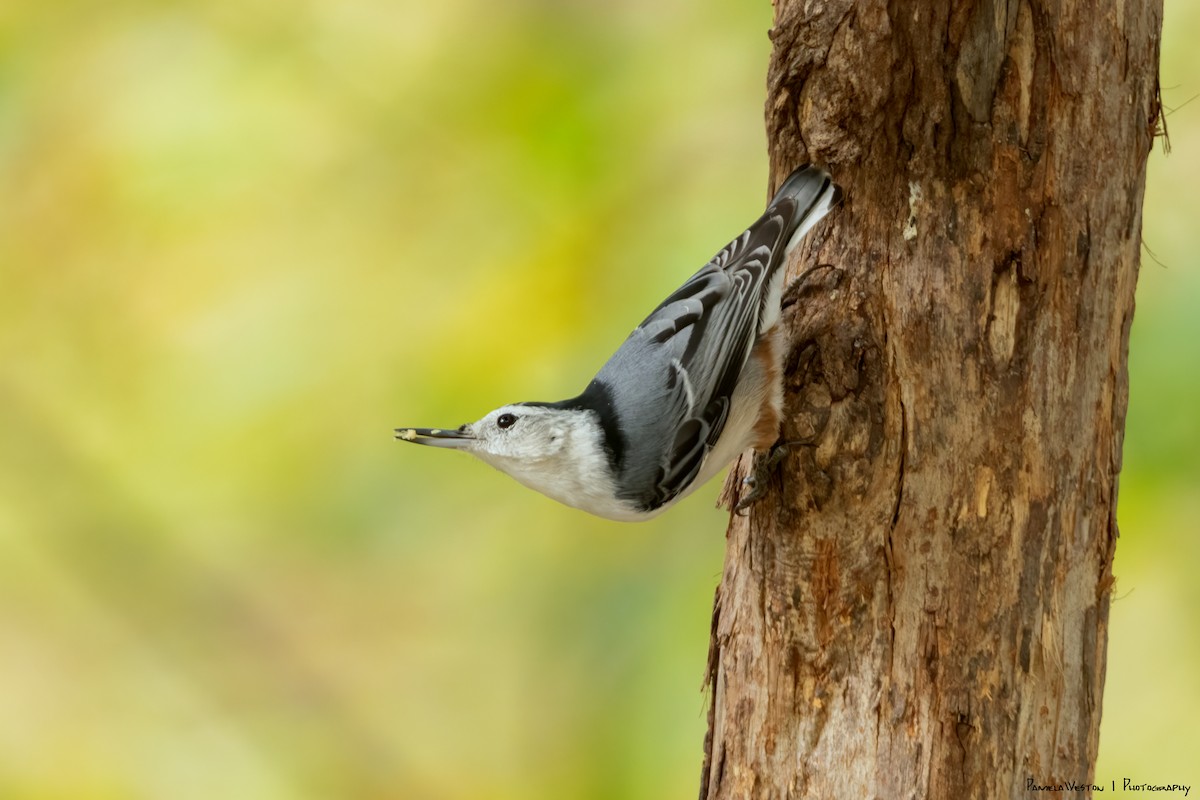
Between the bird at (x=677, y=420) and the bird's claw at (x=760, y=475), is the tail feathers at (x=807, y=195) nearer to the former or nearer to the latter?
the bird at (x=677, y=420)

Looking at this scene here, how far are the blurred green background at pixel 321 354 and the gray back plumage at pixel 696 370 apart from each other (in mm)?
815

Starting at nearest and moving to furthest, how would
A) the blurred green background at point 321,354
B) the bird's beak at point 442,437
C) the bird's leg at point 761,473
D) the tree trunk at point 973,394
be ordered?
the tree trunk at point 973,394 < the bird's leg at point 761,473 < the bird's beak at point 442,437 < the blurred green background at point 321,354

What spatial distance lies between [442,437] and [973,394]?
939mm

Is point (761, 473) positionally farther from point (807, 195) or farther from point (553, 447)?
point (807, 195)

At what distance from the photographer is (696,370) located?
2010mm

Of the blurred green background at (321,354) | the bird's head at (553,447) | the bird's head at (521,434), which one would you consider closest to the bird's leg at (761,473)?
the bird's head at (553,447)

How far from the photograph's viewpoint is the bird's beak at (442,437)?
1.99m

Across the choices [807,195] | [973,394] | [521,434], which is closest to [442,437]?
[521,434]

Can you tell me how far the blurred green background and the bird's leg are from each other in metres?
0.97

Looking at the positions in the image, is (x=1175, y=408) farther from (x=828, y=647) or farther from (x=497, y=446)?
A: (x=497, y=446)

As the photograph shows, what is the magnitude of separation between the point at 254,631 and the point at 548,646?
86 cm

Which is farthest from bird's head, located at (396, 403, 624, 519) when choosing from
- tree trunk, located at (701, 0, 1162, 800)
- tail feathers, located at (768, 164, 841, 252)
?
tail feathers, located at (768, 164, 841, 252)

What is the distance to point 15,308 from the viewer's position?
10.2 feet

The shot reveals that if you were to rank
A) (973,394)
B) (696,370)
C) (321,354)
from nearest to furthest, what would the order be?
(973,394), (696,370), (321,354)
